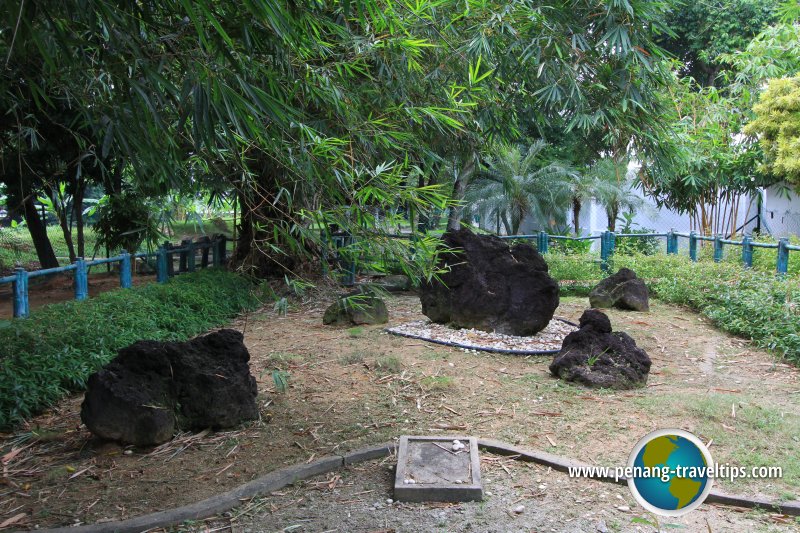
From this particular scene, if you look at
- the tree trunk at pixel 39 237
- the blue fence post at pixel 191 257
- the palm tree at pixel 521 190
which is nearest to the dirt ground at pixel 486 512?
the blue fence post at pixel 191 257

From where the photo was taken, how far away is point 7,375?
442 centimetres

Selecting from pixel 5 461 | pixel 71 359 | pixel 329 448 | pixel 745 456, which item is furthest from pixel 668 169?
pixel 5 461

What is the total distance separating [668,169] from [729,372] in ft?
9.01

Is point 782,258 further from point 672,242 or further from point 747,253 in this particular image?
point 672,242

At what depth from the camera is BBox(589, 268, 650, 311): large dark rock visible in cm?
830

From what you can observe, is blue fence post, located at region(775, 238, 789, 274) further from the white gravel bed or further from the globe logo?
the globe logo

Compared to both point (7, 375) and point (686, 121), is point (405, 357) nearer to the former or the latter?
point (7, 375)

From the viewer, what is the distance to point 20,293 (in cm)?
559

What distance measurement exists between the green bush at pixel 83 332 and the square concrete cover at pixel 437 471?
2496 mm

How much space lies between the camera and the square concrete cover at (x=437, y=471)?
10.4 feet

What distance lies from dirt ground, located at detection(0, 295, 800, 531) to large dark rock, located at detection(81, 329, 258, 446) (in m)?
0.11

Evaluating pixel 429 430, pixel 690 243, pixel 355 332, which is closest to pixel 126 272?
pixel 355 332

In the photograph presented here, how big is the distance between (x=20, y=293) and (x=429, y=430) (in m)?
3.66

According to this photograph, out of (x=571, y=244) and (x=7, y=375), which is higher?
(x=571, y=244)
